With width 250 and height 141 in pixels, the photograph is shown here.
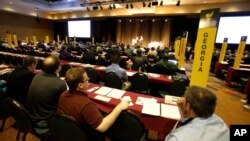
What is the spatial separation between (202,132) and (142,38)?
1556cm

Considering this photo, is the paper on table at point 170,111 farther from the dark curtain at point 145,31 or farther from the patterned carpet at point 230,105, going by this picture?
the dark curtain at point 145,31

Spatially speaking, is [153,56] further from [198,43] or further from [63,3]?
[63,3]

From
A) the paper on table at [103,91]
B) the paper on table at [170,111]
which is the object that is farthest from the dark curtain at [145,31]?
the paper on table at [170,111]

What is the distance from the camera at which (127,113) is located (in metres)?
1.50

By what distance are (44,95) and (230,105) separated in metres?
A: 4.88

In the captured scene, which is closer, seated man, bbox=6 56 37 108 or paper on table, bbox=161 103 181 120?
paper on table, bbox=161 103 181 120

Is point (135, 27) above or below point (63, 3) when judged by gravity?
below

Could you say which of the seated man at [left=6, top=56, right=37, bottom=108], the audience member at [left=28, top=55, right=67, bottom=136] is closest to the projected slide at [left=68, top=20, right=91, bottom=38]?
the seated man at [left=6, top=56, right=37, bottom=108]

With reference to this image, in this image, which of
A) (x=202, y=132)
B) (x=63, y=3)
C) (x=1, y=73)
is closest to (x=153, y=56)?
(x=1, y=73)

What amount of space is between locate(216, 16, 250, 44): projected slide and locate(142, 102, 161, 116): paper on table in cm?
1181

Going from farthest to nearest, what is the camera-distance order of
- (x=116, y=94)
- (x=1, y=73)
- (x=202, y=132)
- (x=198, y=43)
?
(x=1, y=73)
(x=116, y=94)
(x=198, y=43)
(x=202, y=132)

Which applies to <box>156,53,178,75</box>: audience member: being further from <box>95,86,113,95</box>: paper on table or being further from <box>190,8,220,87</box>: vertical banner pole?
<box>95,86,113,95</box>: paper on table

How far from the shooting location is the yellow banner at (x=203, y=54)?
216 cm

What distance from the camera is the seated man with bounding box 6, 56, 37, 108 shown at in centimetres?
240
